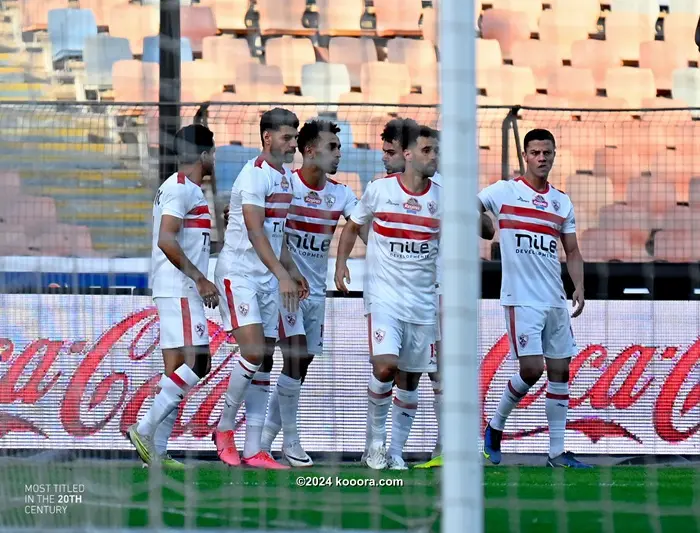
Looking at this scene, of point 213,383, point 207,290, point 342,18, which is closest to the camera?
point 207,290

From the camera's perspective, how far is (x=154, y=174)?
572 cm

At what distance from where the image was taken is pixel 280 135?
5781mm

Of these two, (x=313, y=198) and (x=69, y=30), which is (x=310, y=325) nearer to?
(x=313, y=198)

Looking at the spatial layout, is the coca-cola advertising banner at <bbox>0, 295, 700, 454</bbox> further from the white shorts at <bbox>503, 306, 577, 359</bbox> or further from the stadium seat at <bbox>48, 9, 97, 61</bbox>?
the stadium seat at <bbox>48, 9, 97, 61</bbox>

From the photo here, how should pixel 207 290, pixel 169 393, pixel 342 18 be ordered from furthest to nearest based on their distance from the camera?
1. pixel 342 18
2. pixel 169 393
3. pixel 207 290

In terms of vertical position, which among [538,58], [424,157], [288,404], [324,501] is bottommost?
[324,501]

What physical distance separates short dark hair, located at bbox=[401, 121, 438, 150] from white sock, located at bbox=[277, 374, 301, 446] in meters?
1.19

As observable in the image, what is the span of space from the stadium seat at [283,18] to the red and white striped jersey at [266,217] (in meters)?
1.47

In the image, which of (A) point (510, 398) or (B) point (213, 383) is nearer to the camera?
(A) point (510, 398)

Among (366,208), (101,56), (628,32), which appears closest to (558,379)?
(366,208)

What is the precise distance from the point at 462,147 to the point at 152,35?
2.61 m

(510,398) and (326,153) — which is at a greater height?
(326,153)

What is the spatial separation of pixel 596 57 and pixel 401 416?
10.9 feet

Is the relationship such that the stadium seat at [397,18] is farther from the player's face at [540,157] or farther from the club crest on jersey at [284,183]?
the club crest on jersey at [284,183]
